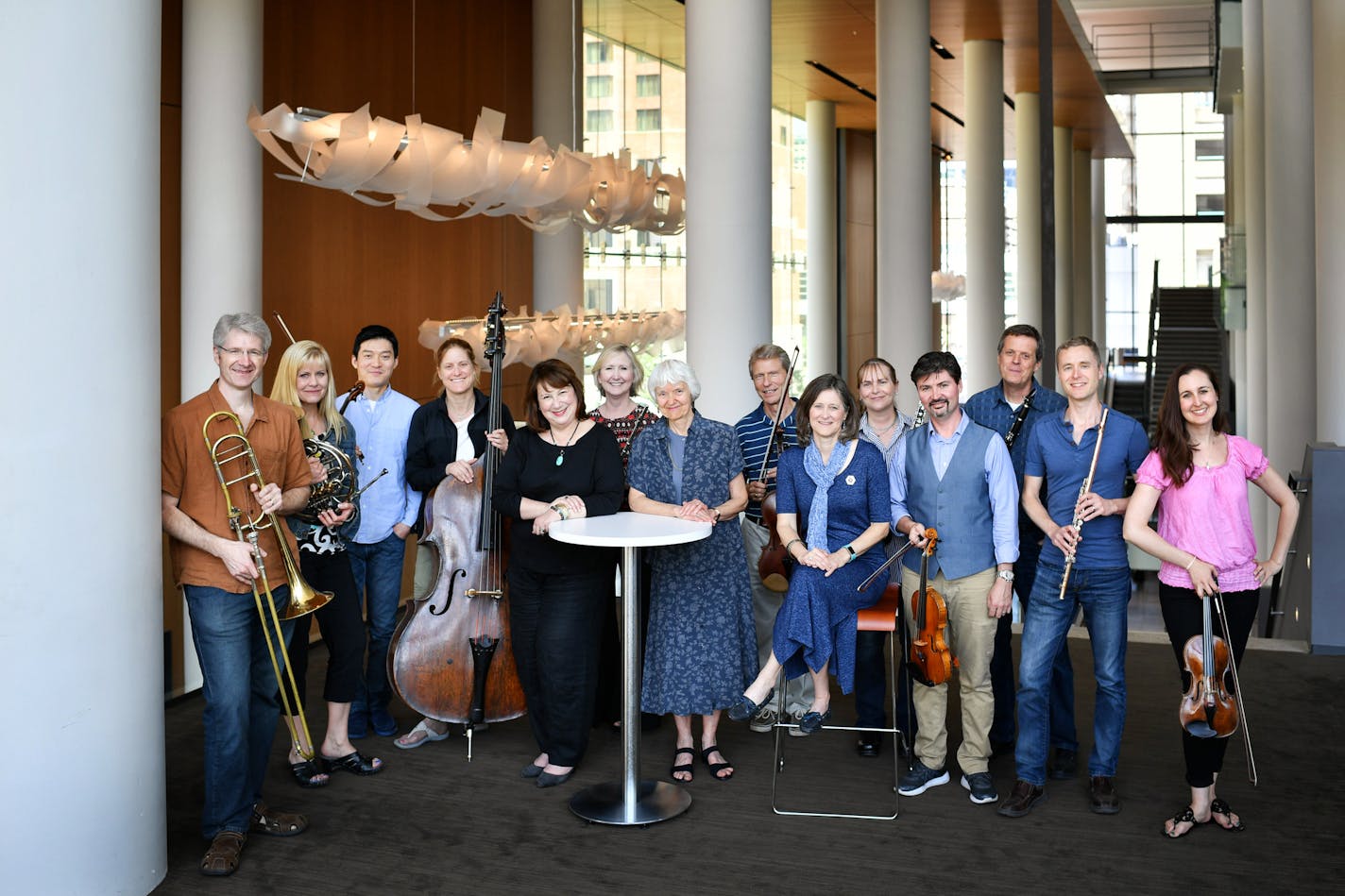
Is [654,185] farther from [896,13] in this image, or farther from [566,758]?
[896,13]

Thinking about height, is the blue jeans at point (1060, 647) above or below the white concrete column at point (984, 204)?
below

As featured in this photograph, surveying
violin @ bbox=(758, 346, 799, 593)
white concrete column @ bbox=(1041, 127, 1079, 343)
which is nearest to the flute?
violin @ bbox=(758, 346, 799, 593)

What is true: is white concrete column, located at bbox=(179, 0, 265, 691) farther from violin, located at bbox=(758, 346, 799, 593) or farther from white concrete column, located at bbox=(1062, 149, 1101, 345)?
white concrete column, located at bbox=(1062, 149, 1101, 345)

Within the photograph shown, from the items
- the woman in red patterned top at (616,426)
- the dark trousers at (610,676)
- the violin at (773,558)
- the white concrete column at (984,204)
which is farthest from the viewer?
the white concrete column at (984,204)

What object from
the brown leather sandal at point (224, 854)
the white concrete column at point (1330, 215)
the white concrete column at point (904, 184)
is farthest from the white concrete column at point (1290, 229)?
the brown leather sandal at point (224, 854)

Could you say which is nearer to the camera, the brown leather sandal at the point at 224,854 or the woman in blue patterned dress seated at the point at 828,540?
the brown leather sandal at the point at 224,854

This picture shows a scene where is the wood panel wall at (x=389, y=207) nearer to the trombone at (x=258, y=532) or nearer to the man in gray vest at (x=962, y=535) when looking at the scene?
the trombone at (x=258, y=532)

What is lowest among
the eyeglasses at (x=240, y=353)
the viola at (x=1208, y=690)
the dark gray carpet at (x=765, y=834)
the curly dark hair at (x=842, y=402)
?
the dark gray carpet at (x=765, y=834)

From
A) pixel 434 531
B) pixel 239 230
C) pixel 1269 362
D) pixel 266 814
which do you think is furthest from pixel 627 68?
pixel 266 814

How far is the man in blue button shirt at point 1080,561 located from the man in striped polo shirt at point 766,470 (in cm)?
100

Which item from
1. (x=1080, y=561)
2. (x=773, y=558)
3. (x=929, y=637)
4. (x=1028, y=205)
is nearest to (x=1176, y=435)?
(x=1080, y=561)

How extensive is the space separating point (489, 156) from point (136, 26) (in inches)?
85.1

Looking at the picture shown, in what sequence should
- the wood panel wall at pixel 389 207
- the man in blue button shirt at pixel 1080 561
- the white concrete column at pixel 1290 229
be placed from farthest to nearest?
the white concrete column at pixel 1290 229, the wood panel wall at pixel 389 207, the man in blue button shirt at pixel 1080 561

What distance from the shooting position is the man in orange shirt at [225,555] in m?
3.59
